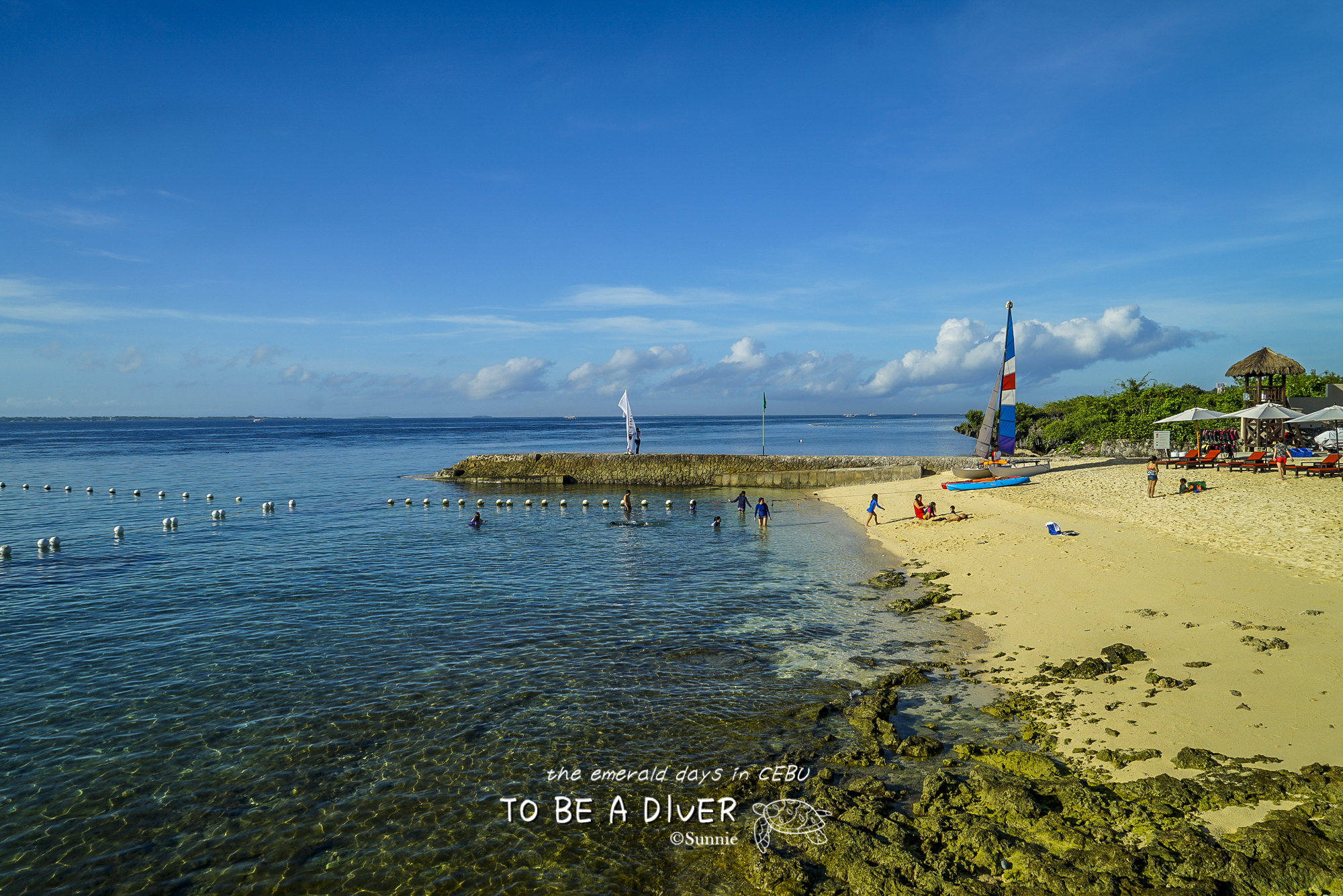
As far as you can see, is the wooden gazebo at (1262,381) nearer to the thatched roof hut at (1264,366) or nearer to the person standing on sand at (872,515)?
the thatched roof hut at (1264,366)

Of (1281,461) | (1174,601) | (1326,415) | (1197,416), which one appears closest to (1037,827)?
(1174,601)

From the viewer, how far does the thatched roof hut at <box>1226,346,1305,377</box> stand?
3688 centimetres

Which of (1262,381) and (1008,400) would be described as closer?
(1008,400)

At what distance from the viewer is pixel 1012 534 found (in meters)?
22.0

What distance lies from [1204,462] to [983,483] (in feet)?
35.2

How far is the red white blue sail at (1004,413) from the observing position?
109 feet

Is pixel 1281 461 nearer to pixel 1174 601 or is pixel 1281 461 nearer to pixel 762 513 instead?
pixel 1174 601

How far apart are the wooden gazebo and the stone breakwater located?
16102 millimetres

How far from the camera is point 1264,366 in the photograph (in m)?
37.5

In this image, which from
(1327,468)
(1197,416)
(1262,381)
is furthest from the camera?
(1262,381)

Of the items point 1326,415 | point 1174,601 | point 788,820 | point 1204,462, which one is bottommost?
point 788,820

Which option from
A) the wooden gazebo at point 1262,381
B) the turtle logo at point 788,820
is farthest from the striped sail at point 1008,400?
the turtle logo at point 788,820

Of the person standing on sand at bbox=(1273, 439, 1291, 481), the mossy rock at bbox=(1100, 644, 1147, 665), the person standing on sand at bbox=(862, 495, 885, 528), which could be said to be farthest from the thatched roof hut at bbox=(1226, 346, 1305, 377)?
the mossy rock at bbox=(1100, 644, 1147, 665)

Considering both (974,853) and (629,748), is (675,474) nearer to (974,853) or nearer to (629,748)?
(629,748)
